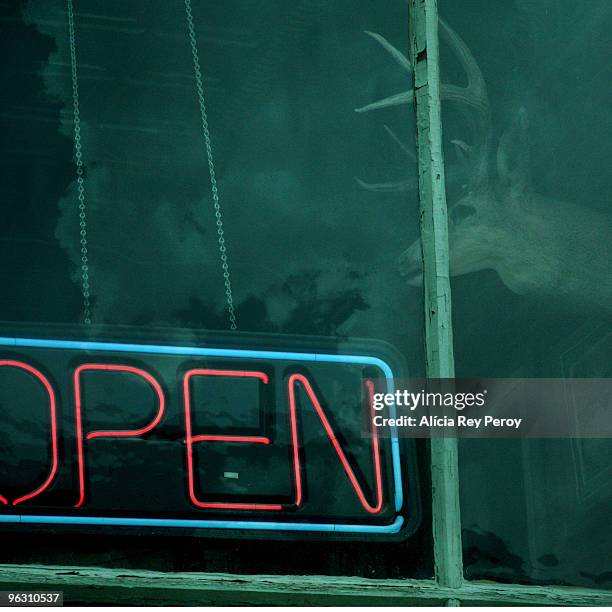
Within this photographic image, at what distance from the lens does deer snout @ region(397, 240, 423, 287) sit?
13.5 ft

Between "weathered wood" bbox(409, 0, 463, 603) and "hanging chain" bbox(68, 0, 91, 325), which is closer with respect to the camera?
"weathered wood" bbox(409, 0, 463, 603)

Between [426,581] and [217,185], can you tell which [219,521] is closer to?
[426,581]

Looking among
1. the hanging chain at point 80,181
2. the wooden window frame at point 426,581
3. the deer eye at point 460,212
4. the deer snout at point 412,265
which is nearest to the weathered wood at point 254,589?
the wooden window frame at point 426,581

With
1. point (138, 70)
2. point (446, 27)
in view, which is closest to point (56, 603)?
point (138, 70)

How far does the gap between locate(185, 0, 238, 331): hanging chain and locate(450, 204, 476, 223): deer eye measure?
3.55 feet

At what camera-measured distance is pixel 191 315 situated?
396 cm

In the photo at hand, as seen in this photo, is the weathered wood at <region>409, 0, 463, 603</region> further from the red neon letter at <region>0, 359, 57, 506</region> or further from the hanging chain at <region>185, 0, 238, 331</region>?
the red neon letter at <region>0, 359, 57, 506</region>

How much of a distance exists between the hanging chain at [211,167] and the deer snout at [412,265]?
0.80m

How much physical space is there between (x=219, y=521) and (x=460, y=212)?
71.1 inches

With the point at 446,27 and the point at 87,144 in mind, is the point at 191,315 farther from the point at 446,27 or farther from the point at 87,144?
the point at 446,27

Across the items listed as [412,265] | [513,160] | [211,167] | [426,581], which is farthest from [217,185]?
[426,581]

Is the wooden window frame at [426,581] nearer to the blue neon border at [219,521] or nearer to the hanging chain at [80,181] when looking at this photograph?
the blue neon border at [219,521]

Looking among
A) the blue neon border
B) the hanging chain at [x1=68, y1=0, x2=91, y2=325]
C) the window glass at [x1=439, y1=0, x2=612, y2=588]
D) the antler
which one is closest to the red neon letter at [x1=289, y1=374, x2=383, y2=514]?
the blue neon border

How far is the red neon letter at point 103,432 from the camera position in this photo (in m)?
3.70
